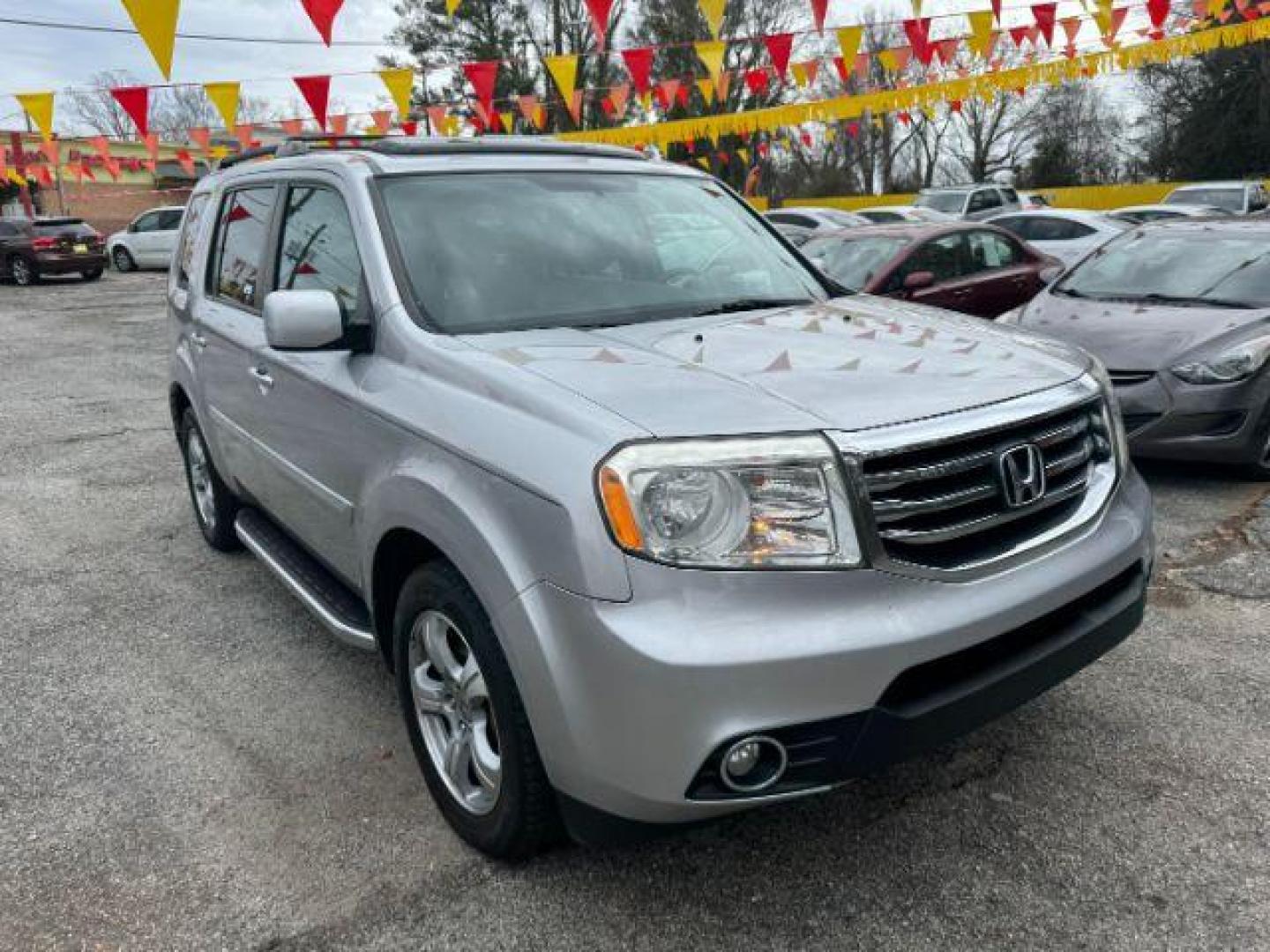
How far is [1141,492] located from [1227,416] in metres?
3.10

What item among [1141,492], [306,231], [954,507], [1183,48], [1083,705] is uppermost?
[1183,48]

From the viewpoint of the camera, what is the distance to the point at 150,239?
2594cm

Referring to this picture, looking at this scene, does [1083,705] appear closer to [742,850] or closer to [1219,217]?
[742,850]

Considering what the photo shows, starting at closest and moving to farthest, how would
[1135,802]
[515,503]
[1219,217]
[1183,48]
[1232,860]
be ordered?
[515,503] < [1232,860] < [1135,802] < [1219,217] < [1183,48]

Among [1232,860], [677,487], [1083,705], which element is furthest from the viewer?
[1083,705]

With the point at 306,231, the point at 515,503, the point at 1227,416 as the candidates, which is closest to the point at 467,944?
the point at 515,503

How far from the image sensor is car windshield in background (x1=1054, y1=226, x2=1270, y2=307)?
6.05 m

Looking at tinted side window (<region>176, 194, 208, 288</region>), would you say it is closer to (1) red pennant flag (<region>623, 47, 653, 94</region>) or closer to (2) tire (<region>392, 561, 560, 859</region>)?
(2) tire (<region>392, 561, 560, 859</region>)

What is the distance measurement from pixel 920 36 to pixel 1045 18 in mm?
1609

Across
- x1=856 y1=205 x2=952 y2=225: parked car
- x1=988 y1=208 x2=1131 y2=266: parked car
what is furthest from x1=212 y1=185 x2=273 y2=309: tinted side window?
x1=856 y1=205 x2=952 y2=225: parked car

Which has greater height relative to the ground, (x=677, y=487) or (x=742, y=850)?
(x=677, y=487)

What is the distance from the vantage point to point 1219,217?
281 inches

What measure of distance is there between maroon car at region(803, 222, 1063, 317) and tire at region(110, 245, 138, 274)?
75.8 feet

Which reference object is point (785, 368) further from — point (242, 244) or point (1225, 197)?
point (1225, 197)
